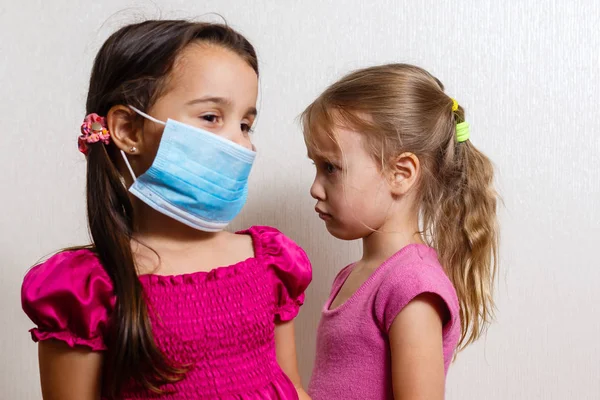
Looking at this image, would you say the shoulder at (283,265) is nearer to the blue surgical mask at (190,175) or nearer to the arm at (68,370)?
the blue surgical mask at (190,175)

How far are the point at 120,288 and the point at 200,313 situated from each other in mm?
109

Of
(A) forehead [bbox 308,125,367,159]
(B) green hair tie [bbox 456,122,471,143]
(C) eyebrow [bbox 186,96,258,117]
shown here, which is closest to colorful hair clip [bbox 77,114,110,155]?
(C) eyebrow [bbox 186,96,258,117]

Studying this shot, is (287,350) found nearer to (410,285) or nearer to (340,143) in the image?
(410,285)

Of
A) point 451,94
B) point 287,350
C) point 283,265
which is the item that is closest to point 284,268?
point 283,265

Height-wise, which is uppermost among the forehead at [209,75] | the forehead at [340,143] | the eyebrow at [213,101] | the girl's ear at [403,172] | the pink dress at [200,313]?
the forehead at [209,75]

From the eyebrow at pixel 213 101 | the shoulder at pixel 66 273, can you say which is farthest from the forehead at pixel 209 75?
the shoulder at pixel 66 273

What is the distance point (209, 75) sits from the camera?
0.95 meters

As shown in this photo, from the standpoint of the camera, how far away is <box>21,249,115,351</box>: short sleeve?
88 centimetres

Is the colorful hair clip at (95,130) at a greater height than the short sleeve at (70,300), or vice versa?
the colorful hair clip at (95,130)

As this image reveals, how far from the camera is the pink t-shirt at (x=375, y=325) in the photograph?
1.08m

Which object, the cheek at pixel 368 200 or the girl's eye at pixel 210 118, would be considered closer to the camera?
the girl's eye at pixel 210 118

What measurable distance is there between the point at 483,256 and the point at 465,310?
0.32ft

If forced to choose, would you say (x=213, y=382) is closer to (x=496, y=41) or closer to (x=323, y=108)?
(x=323, y=108)

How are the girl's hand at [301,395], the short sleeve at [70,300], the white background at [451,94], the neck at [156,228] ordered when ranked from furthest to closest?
1. the white background at [451,94]
2. the girl's hand at [301,395]
3. the neck at [156,228]
4. the short sleeve at [70,300]
